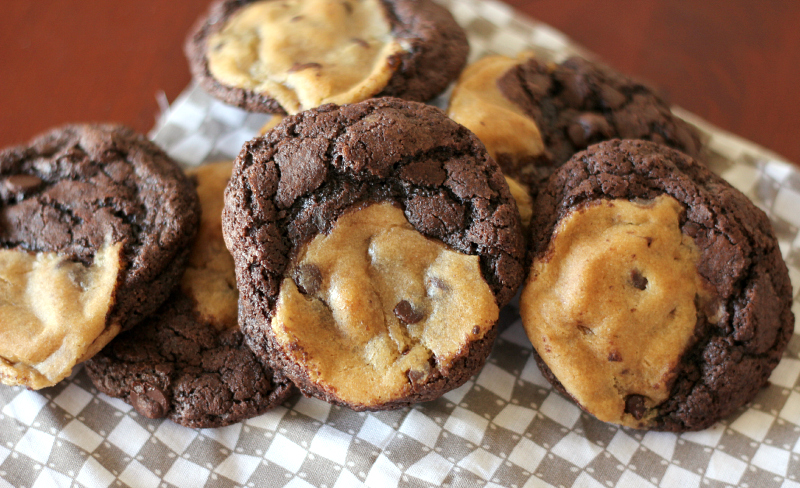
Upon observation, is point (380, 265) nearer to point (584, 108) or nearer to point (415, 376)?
point (415, 376)

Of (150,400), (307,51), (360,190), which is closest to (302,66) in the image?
(307,51)

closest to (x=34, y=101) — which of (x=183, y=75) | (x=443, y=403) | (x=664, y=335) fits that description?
(x=183, y=75)

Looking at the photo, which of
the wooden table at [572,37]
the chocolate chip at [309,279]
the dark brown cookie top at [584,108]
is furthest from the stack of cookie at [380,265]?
the wooden table at [572,37]

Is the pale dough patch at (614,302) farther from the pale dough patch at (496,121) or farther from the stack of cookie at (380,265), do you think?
the pale dough patch at (496,121)

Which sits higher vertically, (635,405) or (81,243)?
(81,243)

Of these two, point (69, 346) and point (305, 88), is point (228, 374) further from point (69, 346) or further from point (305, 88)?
point (305, 88)

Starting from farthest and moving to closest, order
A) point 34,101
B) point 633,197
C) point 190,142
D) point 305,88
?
point 34,101 < point 190,142 < point 305,88 < point 633,197
